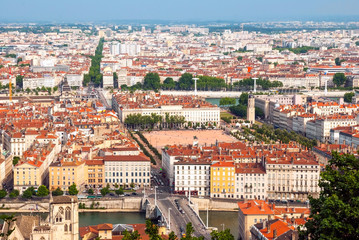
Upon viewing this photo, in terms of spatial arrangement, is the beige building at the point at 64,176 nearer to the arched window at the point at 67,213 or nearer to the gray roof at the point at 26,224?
the gray roof at the point at 26,224

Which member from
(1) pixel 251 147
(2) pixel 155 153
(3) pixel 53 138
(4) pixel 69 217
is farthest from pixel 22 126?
(4) pixel 69 217

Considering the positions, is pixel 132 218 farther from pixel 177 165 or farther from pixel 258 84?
pixel 258 84

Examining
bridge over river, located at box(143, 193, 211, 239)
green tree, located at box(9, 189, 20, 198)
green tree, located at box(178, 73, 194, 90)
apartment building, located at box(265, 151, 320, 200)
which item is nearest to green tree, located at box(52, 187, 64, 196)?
green tree, located at box(9, 189, 20, 198)

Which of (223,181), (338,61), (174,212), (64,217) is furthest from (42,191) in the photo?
(338,61)

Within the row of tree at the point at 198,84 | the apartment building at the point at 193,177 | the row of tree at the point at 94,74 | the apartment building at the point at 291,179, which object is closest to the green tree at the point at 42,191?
the apartment building at the point at 193,177

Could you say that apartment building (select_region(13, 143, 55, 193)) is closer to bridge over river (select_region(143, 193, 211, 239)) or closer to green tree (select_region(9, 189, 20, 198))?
green tree (select_region(9, 189, 20, 198))

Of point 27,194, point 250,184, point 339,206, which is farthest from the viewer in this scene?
point 250,184

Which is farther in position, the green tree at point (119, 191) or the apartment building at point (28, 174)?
Answer: the apartment building at point (28, 174)
